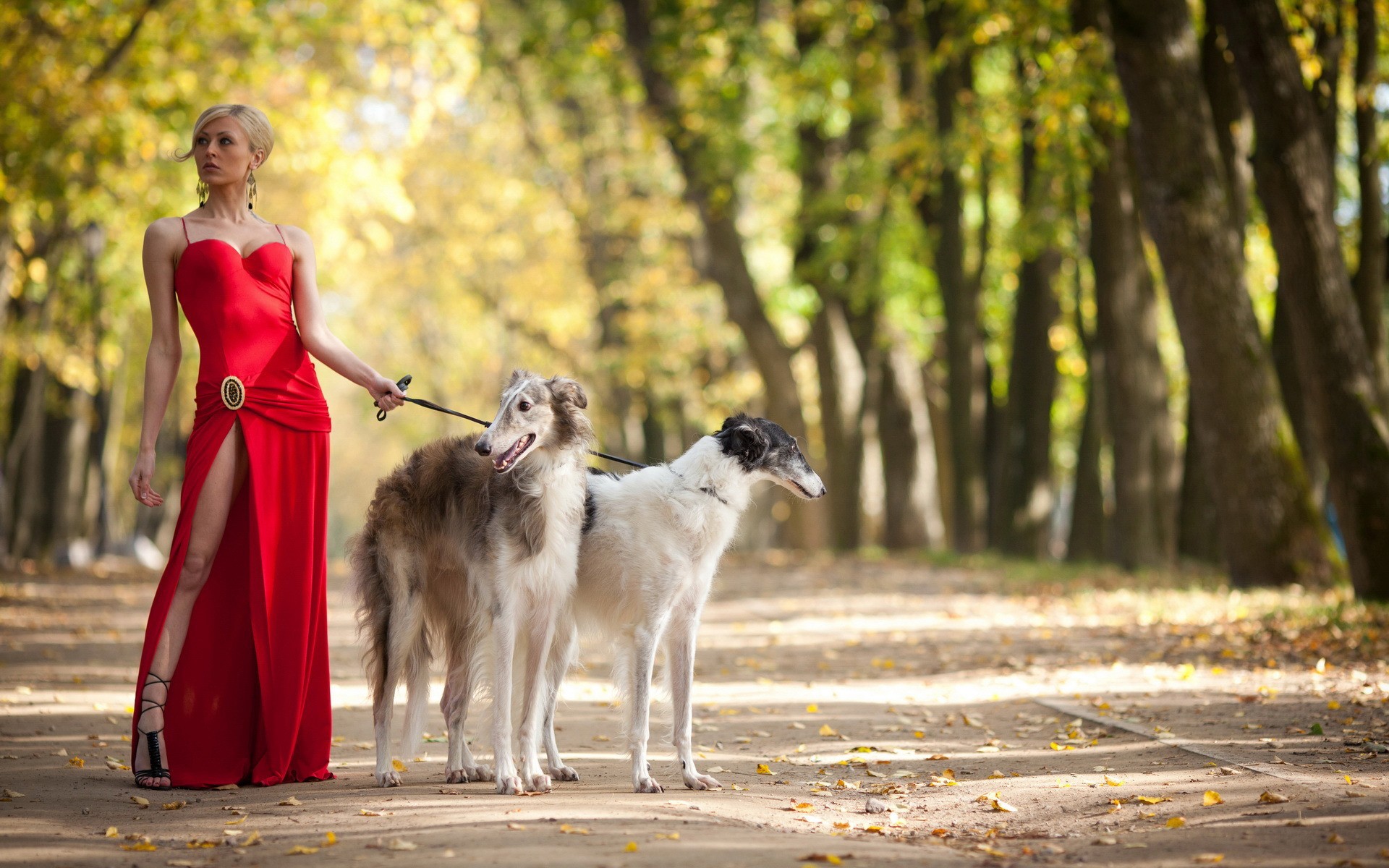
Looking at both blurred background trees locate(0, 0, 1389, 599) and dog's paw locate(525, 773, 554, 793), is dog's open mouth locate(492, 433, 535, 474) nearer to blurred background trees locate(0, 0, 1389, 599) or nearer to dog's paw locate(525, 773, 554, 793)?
dog's paw locate(525, 773, 554, 793)

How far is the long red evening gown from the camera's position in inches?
257

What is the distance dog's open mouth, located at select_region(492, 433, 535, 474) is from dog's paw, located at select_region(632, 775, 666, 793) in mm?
1564

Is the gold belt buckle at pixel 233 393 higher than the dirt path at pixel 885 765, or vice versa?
the gold belt buckle at pixel 233 393

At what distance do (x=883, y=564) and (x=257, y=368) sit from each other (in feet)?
56.3

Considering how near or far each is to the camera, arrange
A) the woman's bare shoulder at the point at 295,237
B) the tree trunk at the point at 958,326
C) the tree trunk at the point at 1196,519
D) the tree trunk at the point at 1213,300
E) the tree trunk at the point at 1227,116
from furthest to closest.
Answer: the tree trunk at the point at 958,326
the tree trunk at the point at 1196,519
the tree trunk at the point at 1227,116
the tree trunk at the point at 1213,300
the woman's bare shoulder at the point at 295,237

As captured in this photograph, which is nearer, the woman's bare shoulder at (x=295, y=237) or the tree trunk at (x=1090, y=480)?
the woman's bare shoulder at (x=295, y=237)

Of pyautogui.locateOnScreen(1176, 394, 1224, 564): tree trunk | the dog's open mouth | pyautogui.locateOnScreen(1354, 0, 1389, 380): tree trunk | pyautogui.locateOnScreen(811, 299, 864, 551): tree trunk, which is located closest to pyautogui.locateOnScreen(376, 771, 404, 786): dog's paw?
the dog's open mouth

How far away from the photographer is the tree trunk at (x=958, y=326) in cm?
2212

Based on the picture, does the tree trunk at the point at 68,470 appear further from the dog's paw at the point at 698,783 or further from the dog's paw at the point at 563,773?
the dog's paw at the point at 698,783

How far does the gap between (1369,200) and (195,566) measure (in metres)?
13.6

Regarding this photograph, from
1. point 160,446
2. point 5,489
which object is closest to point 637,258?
point 5,489

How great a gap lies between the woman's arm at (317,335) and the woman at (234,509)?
0.01 meters

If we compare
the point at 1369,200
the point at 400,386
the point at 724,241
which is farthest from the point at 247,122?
the point at 724,241

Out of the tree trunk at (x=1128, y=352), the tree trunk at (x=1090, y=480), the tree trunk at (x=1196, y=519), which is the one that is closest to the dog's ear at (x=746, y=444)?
the tree trunk at (x=1128, y=352)
